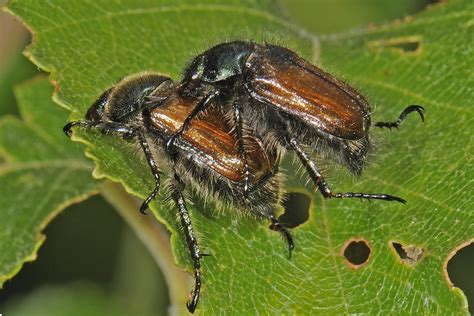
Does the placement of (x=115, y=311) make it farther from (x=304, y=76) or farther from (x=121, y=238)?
(x=304, y=76)

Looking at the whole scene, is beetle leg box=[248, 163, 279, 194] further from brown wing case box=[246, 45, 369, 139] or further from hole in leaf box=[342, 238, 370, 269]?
hole in leaf box=[342, 238, 370, 269]

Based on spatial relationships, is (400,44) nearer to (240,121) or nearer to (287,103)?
(287,103)

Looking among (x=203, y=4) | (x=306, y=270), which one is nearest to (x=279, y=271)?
(x=306, y=270)

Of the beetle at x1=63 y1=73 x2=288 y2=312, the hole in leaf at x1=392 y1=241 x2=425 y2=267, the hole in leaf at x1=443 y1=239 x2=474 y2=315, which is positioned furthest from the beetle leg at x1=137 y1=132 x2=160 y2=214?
the hole in leaf at x1=443 y1=239 x2=474 y2=315

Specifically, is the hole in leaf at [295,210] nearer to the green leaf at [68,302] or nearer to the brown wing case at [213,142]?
the brown wing case at [213,142]

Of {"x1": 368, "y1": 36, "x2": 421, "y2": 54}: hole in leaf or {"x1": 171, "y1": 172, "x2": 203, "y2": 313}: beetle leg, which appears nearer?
{"x1": 171, "y1": 172, "x2": 203, "y2": 313}: beetle leg

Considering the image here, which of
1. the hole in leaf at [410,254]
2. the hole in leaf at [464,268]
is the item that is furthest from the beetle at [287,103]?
the hole in leaf at [464,268]
